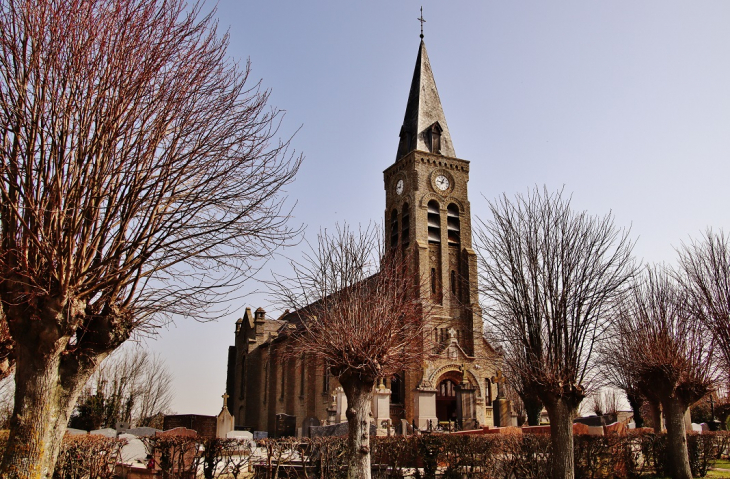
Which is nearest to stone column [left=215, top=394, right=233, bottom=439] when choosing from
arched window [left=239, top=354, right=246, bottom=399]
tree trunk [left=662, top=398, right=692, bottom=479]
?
tree trunk [left=662, top=398, right=692, bottom=479]

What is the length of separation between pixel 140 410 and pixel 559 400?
49632 millimetres

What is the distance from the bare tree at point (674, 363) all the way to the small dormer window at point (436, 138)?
23.4 metres

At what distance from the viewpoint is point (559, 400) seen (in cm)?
1402

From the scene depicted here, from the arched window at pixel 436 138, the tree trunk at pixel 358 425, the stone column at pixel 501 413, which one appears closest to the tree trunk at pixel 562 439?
the tree trunk at pixel 358 425

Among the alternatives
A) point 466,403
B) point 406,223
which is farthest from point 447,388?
point 406,223

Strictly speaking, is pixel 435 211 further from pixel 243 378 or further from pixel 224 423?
pixel 243 378

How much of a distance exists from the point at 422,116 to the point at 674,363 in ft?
94.8

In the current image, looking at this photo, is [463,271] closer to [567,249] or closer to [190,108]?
[567,249]

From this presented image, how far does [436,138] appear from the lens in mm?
43250

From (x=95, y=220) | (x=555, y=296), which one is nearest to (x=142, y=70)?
(x=95, y=220)

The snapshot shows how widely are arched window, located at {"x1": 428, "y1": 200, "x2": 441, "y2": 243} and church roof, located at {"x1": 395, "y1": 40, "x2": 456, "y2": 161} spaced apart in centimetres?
410

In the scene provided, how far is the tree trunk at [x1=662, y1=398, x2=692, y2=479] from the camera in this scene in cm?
1712

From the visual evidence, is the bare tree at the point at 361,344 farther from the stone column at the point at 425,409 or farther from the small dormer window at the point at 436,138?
the small dormer window at the point at 436,138

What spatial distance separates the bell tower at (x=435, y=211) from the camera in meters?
39.3
